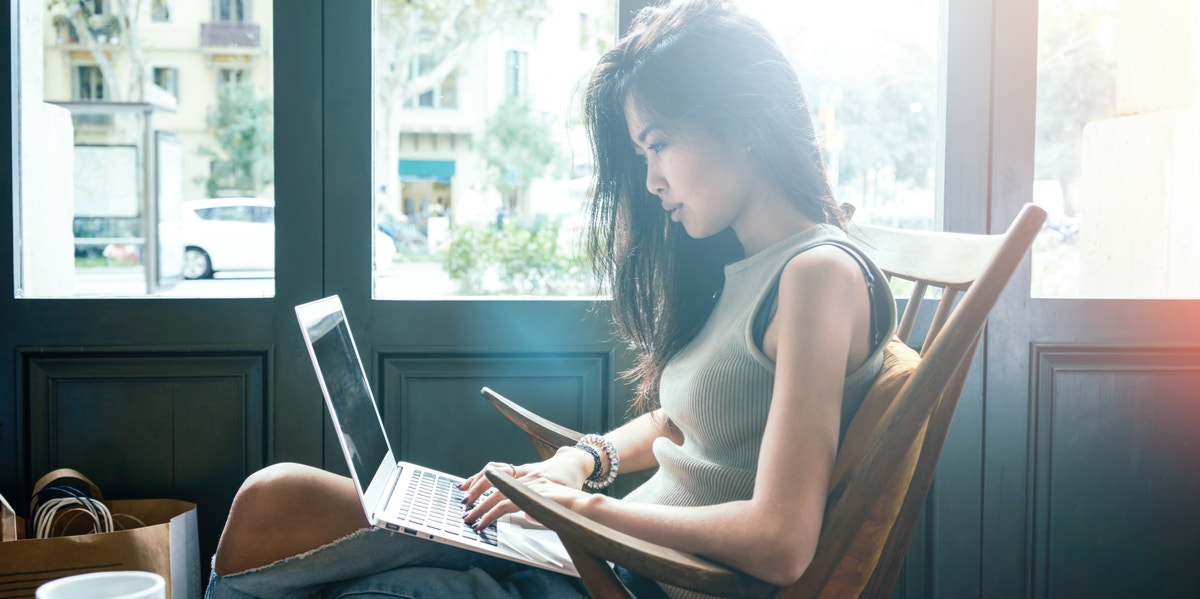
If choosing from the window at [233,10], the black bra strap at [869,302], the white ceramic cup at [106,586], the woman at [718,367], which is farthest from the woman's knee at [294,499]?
the window at [233,10]

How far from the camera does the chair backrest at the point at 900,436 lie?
3.42 ft

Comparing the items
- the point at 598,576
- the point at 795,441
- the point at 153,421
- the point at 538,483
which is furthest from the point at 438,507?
the point at 153,421

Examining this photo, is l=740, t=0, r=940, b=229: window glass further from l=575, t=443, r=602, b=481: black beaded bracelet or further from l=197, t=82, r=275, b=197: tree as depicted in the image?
l=197, t=82, r=275, b=197: tree

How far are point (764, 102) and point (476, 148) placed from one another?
1.04 meters

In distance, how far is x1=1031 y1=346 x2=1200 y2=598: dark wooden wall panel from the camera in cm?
219

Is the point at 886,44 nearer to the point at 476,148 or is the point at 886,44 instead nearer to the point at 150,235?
the point at 476,148

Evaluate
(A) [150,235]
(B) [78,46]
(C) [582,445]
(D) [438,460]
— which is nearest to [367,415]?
(C) [582,445]

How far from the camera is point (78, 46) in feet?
6.70

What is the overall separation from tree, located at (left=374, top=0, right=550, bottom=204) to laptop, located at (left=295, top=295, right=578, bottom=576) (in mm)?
591

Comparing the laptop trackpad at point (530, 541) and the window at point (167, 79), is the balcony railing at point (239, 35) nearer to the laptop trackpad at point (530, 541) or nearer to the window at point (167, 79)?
the window at point (167, 79)

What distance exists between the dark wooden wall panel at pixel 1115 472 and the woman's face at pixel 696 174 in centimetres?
127

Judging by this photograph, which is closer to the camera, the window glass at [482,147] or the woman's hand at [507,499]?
the woman's hand at [507,499]

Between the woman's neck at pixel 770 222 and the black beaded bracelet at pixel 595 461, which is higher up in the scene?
the woman's neck at pixel 770 222

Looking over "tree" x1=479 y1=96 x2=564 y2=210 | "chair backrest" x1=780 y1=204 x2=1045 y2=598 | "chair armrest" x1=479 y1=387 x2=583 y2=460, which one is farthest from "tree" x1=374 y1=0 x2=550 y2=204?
"chair backrest" x1=780 y1=204 x2=1045 y2=598
